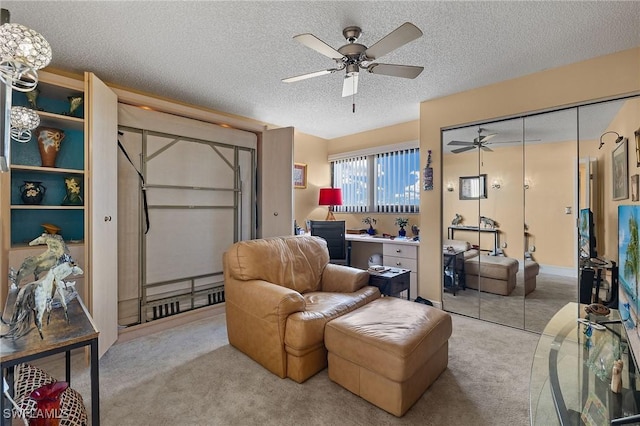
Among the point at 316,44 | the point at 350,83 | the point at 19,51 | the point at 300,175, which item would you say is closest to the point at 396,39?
the point at 316,44

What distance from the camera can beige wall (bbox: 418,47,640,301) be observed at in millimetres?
2383

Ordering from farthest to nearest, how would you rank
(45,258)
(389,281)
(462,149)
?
(462,149) < (389,281) < (45,258)

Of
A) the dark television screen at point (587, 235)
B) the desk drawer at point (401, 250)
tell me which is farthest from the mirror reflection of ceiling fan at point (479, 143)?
the desk drawer at point (401, 250)

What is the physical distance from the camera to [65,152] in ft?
8.61

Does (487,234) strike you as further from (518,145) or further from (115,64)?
(115,64)

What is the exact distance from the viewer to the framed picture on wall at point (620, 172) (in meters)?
2.27

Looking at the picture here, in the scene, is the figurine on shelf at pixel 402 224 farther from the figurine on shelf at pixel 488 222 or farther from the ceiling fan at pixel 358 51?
the ceiling fan at pixel 358 51

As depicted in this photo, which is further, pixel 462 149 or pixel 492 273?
pixel 462 149

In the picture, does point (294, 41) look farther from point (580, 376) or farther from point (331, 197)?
point (331, 197)

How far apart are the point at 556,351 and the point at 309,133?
13.7 ft

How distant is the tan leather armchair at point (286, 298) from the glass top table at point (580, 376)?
1.22 meters

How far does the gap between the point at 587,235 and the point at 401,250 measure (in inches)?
71.0

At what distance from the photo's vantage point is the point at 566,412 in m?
1.18

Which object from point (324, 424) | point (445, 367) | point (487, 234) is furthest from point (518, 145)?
point (324, 424)
